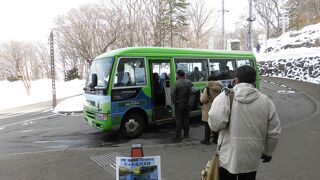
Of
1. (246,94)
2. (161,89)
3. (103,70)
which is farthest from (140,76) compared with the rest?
(246,94)

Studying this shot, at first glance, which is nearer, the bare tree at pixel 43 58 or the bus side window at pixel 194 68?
the bus side window at pixel 194 68

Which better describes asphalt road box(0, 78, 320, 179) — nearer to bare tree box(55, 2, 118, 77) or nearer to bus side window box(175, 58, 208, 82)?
bus side window box(175, 58, 208, 82)

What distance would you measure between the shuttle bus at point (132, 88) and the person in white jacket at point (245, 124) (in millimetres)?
6350

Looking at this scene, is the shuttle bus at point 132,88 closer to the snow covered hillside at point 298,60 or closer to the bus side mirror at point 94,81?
the bus side mirror at point 94,81

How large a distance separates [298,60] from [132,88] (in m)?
20.6

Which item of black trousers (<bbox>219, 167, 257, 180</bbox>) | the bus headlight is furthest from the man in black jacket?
black trousers (<bbox>219, 167, 257, 180</bbox>)

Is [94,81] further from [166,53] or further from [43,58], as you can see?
[43,58]

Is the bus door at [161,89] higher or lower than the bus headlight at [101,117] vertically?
higher

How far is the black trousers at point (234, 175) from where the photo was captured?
12.1ft

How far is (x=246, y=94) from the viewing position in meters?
3.53

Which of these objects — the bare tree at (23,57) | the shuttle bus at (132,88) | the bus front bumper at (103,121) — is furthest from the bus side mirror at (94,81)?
the bare tree at (23,57)

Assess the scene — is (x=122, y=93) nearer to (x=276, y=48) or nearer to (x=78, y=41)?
(x=276, y=48)

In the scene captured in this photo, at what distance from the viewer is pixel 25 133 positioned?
13062mm

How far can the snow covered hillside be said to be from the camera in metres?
25.0
